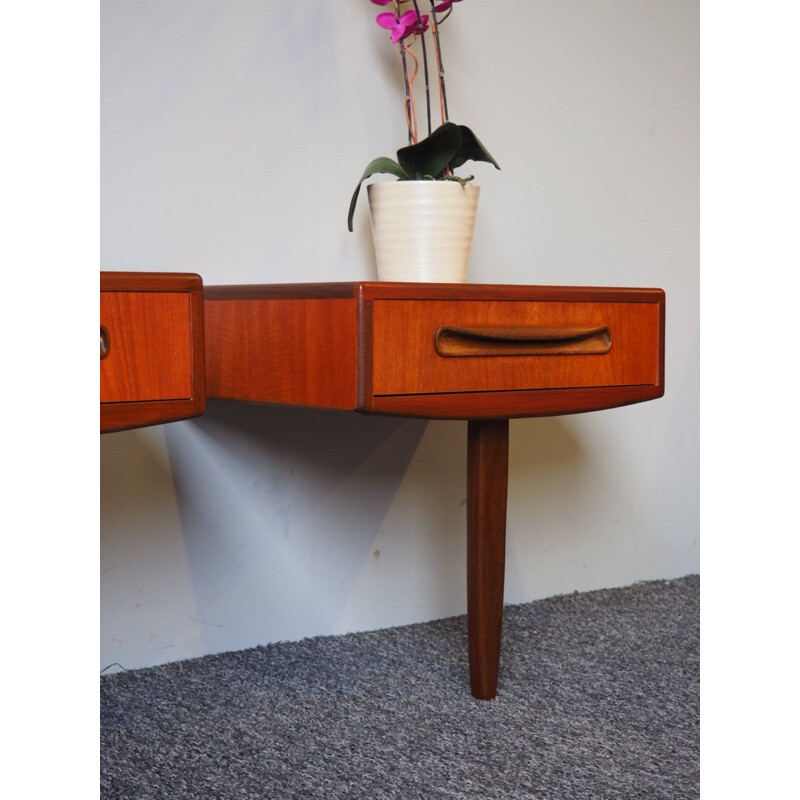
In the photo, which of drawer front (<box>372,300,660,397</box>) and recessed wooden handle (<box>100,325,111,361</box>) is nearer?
recessed wooden handle (<box>100,325,111,361</box>)

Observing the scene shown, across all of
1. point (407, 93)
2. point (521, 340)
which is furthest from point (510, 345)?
point (407, 93)

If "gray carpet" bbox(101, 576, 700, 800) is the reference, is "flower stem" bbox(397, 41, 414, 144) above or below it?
above

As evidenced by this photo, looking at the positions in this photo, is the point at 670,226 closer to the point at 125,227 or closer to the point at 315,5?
the point at 315,5

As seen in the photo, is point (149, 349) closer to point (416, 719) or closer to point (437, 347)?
point (437, 347)

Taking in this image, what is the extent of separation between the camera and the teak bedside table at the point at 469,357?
1003 mm

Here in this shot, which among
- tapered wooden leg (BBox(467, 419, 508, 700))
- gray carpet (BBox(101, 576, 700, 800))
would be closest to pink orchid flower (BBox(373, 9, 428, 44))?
tapered wooden leg (BBox(467, 419, 508, 700))

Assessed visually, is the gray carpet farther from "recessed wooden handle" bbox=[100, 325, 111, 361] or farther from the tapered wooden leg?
"recessed wooden handle" bbox=[100, 325, 111, 361]

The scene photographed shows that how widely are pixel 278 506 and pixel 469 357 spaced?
1.76ft

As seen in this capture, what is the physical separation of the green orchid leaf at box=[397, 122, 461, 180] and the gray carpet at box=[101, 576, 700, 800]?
0.70 m

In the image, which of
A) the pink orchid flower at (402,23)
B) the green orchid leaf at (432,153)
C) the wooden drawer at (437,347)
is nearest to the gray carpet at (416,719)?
the wooden drawer at (437,347)

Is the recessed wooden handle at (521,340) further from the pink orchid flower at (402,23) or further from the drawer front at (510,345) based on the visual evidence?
the pink orchid flower at (402,23)

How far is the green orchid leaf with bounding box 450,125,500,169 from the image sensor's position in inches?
49.1
